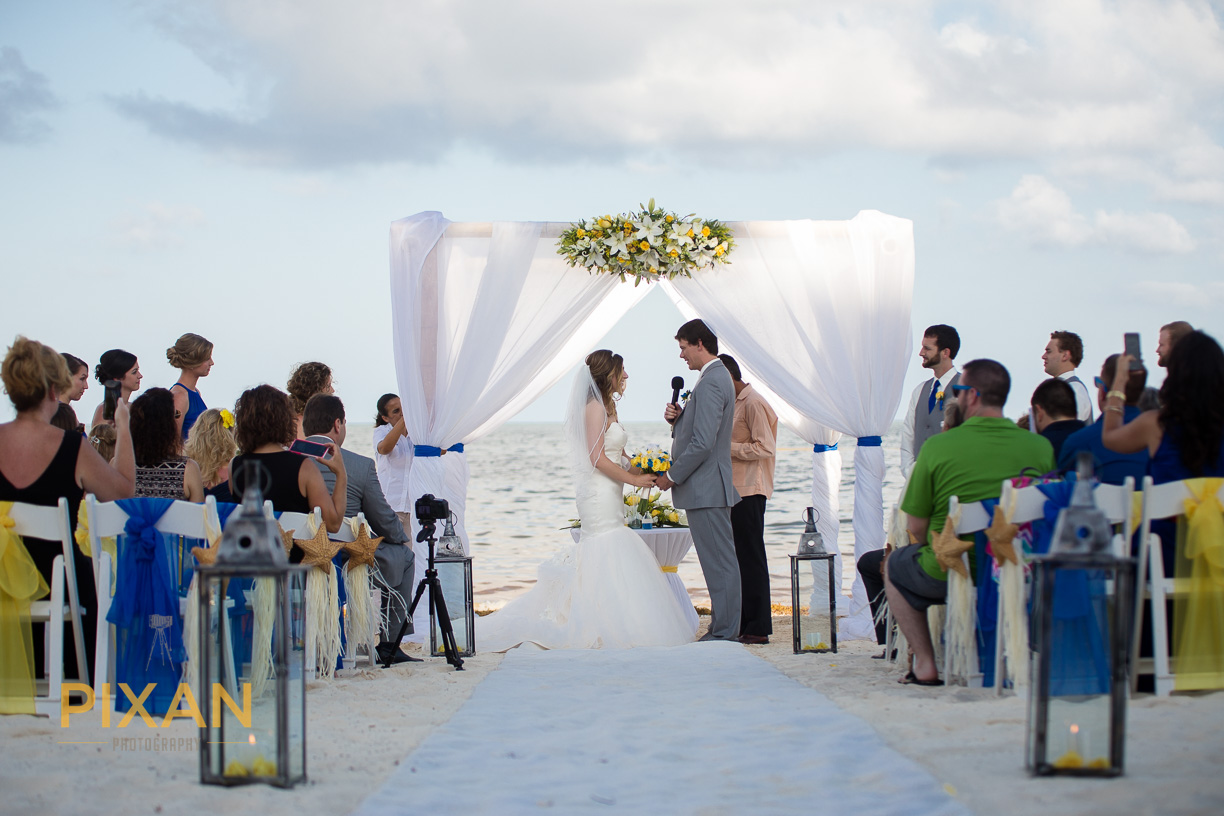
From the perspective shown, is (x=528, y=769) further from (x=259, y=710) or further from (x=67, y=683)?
(x=67, y=683)

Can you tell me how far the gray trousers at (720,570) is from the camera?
20.7 ft

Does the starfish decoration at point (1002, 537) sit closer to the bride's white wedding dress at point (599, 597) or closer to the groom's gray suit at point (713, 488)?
the groom's gray suit at point (713, 488)

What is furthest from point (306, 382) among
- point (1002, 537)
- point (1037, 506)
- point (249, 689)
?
point (1037, 506)

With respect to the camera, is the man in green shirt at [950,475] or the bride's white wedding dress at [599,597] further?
the bride's white wedding dress at [599,597]

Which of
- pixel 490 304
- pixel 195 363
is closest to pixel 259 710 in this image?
pixel 195 363

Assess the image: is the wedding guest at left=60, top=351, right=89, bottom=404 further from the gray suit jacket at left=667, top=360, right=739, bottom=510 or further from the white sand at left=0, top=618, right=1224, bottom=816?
the gray suit jacket at left=667, top=360, right=739, bottom=510

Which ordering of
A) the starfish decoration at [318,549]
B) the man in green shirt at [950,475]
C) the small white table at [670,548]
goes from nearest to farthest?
1. the man in green shirt at [950,475]
2. the starfish decoration at [318,549]
3. the small white table at [670,548]

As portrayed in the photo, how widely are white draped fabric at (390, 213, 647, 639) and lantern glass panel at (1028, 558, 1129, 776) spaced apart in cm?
456

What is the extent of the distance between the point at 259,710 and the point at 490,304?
426cm

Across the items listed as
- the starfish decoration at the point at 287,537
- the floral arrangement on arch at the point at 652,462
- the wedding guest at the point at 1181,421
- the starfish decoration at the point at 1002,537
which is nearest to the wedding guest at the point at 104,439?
the starfish decoration at the point at 287,537

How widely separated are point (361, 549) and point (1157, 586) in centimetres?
342

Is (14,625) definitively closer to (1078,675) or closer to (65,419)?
(65,419)

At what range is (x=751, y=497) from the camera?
670cm

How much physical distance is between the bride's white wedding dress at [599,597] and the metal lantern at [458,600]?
0.86 feet
